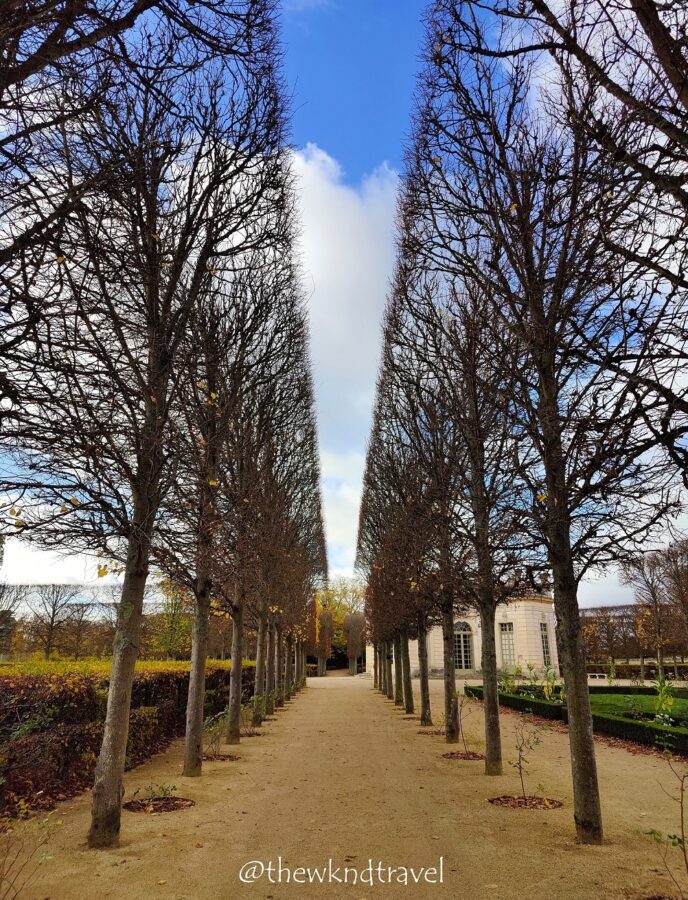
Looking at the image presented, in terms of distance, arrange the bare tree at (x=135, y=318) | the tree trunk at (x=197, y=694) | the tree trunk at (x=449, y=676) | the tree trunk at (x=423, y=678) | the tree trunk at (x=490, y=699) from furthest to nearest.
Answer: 1. the tree trunk at (x=423, y=678)
2. the tree trunk at (x=449, y=676)
3. the tree trunk at (x=490, y=699)
4. the tree trunk at (x=197, y=694)
5. the bare tree at (x=135, y=318)

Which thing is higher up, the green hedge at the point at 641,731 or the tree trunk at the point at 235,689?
the tree trunk at the point at 235,689

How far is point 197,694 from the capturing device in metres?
9.45

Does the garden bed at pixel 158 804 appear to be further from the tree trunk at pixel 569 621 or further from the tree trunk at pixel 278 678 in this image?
the tree trunk at pixel 278 678

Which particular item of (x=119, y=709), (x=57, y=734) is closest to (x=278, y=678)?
(x=57, y=734)

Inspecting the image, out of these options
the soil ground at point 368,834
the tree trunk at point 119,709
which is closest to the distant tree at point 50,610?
the soil ground at point 368,834

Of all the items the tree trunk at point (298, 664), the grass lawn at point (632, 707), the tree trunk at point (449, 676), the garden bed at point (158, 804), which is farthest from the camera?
the tree trunk at point (298, 664)

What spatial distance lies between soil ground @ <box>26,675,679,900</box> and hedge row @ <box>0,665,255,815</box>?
0.49 metres

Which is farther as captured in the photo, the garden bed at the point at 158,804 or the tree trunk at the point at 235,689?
the tree trunk at the point at 235,689

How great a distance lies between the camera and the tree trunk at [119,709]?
5.77 m

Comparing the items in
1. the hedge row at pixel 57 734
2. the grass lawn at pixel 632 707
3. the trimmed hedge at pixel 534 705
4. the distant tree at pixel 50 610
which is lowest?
the trimmed hedge at pixel 534 705

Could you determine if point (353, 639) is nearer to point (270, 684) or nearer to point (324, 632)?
point (324, 632)

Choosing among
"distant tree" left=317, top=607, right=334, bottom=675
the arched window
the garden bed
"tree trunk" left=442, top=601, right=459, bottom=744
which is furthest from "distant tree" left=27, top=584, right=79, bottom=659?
the garden bed

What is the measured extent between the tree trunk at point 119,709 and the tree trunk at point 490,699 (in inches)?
→ 210

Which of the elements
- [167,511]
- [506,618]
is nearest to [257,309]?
[167,511]
